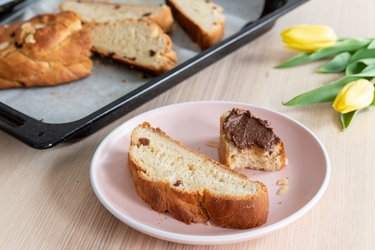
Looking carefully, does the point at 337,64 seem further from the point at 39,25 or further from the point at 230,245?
the point at 39,25

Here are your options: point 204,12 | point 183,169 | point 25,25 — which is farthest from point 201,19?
point 183,169

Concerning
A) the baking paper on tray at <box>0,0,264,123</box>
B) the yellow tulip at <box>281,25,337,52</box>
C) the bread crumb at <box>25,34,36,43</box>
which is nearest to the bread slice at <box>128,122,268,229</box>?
the baking paper on tray at <box>0,0,264,123</box>

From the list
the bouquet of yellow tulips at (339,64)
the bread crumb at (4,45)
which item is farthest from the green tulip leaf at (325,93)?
the bread crumb at (4,45)

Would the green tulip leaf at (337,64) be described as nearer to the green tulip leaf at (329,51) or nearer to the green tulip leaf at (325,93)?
the green tulip leaf at (329,51)

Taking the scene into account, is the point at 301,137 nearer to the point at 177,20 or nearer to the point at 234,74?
the point at 234,74

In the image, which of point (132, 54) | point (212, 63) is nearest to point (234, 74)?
point (212, 63)
